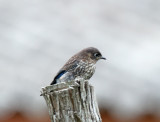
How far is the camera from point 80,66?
6891mm

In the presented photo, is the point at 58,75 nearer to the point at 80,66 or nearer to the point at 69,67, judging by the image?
the point at 69,67

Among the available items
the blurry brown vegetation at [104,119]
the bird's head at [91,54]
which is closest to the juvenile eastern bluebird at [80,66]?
the bird's head at [91,54]

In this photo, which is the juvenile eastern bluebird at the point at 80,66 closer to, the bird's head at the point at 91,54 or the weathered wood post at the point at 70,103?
the bird's head at the point at 91,54

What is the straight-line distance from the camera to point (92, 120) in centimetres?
424

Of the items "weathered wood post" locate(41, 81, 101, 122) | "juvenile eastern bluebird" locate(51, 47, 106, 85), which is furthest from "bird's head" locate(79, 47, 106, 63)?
"weathered wood post" locate(41, 81, 101, 122)

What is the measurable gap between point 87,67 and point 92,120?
109 inches

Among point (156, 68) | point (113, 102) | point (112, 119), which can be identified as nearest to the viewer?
point (112, 119)

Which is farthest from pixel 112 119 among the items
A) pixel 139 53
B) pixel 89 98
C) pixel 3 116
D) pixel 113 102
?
pixel 89 98

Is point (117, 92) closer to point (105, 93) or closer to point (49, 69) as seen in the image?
point (105, 93)

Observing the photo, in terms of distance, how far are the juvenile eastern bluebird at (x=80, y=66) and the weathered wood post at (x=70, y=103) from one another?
5.95 feet

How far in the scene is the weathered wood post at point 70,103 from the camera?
419 cm

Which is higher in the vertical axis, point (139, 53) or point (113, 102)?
point (139, 53)

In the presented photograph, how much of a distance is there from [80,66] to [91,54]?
22.9 inches

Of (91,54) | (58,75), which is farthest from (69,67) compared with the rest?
(91,54)
